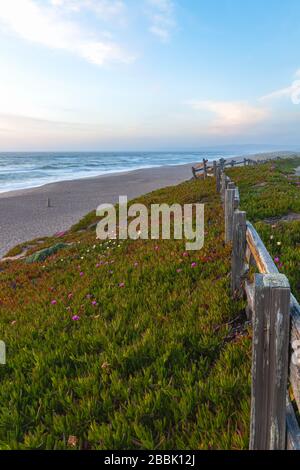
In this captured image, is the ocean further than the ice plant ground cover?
Yes

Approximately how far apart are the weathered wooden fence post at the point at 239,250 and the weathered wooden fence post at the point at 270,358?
9.00 ft

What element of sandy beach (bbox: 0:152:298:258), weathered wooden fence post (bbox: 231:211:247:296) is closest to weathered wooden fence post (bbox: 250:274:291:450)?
weathered wooden fence post (bbox: 231:211:247:296)

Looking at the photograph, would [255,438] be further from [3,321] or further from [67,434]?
[3,321]

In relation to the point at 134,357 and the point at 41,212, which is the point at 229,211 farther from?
the point at 41,212

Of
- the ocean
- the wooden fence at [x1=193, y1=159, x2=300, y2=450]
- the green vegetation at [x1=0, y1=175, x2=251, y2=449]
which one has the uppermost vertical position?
the ocean

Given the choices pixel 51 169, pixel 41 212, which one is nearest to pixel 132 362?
pixel 41 212

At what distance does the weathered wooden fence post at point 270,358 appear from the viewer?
1.92 metres

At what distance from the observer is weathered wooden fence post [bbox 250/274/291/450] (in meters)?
1.92

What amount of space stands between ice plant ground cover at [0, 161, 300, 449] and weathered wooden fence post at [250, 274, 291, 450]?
1.61 ft

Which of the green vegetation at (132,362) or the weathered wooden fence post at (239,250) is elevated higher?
the weathered wooden fence post at (239,250)

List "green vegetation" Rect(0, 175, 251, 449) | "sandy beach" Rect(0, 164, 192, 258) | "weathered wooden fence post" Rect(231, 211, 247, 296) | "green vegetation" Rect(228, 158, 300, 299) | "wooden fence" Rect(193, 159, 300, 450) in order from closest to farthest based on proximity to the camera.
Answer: "wooden fence" Rect(193, 159, 300, 450) < "green vegetation" Rect(0, 175, 251, 449) < "weathered wooden fence post" Rect(231, 211, 247, 296) < "green vegetation" Rect(228, 158, 300, 299) < "sandy beach" Rect(0, 164, 192, 258)

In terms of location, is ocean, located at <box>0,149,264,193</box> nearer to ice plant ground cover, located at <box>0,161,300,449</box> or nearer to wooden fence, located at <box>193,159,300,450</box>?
ice plant ground cover, located at <box>0,161,300,449</box>

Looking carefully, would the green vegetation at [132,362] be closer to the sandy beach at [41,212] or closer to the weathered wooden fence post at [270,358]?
the weathered wooden fence post at [270,358]

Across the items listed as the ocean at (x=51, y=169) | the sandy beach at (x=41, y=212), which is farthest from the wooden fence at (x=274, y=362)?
the ocean at (x=51, y=169)
